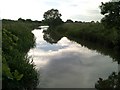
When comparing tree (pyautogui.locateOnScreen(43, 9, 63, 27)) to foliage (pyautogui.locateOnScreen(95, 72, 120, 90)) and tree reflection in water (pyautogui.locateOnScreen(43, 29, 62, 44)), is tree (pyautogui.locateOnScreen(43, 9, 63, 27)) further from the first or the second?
foliage (pyautogui.locateOnScreen(95, 72, 120, 90))

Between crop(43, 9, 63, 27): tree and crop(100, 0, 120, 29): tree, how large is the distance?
70153mm

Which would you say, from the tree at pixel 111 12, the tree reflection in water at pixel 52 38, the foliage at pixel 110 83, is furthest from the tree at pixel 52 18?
the foliage at pixel 110 83

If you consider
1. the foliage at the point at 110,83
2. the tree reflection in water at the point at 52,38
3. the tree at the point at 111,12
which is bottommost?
the tree reflection in water at the point at 52,38

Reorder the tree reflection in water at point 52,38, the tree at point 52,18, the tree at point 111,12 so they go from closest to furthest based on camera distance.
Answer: the tree at point 111,12, the tree reflection in water at point 52,38, the tree at point 52,18

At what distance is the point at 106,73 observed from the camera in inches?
637

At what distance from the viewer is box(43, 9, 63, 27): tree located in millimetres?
94062

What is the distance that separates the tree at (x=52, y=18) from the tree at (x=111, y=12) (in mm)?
70153

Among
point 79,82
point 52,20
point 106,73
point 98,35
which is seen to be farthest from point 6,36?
point 52,20

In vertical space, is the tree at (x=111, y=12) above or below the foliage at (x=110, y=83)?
above

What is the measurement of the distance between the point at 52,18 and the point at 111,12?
72537mm

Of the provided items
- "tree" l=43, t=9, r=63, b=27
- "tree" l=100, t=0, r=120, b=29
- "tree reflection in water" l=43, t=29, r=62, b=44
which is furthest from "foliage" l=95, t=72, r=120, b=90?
"tree" l=43, t=9, r=63, b=27

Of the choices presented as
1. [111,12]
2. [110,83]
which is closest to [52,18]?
[111,12]

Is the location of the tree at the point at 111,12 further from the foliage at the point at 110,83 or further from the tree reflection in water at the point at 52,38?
the tree reflection in water at the point at 52,38

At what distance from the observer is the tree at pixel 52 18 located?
309ft
